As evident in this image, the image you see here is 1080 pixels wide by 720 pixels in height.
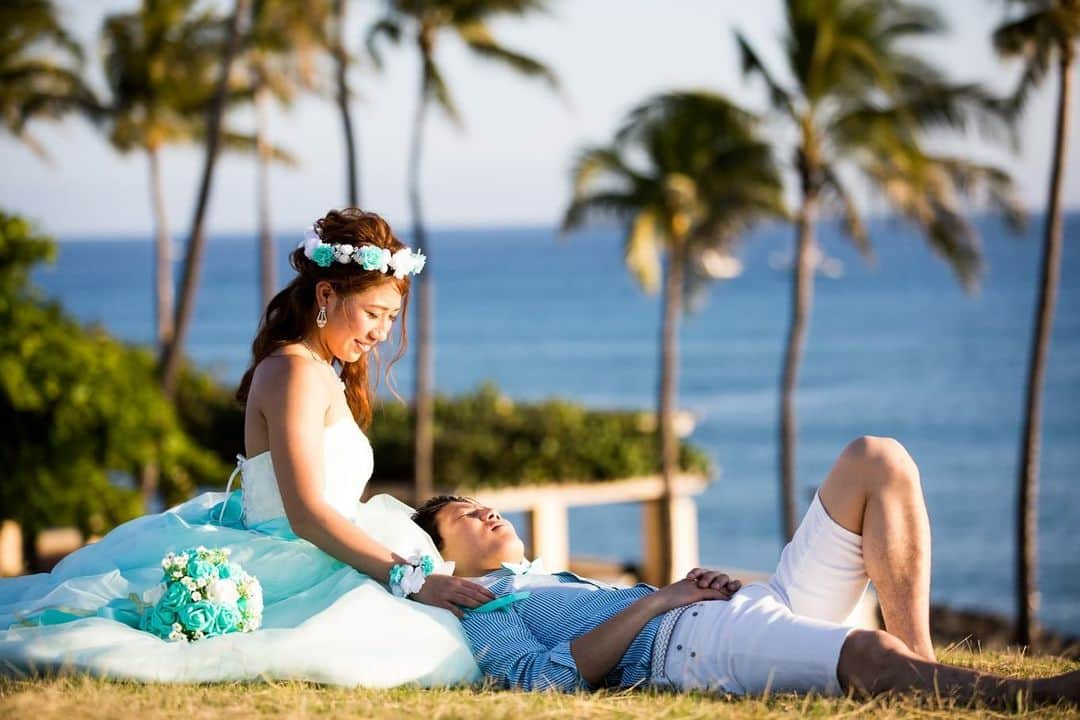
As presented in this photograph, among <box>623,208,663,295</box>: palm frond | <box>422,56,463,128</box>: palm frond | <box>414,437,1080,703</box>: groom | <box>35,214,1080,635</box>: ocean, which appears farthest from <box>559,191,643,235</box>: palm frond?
Answer: <box>414,437,1080,703</box>: groom

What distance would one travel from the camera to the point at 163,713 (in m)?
4.12

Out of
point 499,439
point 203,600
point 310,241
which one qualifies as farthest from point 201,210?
point 203,600

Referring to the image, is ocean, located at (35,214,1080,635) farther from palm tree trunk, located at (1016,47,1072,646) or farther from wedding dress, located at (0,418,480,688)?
wedding dress, located at (0,418,480,688)

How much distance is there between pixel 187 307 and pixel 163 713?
18880 millimetres

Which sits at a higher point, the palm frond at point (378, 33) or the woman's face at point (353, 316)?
the palm frond at point (378, 33)

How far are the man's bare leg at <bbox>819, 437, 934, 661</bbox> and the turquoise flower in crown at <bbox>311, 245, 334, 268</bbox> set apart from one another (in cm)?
200

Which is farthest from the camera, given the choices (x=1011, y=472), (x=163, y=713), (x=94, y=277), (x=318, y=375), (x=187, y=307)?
(x=94, y=277)

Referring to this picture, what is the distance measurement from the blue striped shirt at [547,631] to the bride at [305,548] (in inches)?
3.7

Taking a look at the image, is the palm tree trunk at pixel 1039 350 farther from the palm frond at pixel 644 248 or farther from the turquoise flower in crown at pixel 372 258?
the turquoise flower in crown at pixel 372 258

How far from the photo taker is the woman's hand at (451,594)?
16.4ft

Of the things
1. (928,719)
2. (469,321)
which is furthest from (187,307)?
(469,321)

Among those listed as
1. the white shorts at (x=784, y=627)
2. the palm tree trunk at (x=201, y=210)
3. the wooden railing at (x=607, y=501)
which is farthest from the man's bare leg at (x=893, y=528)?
the palm tree trunk at (x=201, y=210)

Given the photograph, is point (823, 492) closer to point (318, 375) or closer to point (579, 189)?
point (318, 375)

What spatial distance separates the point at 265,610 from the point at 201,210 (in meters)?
17.9
